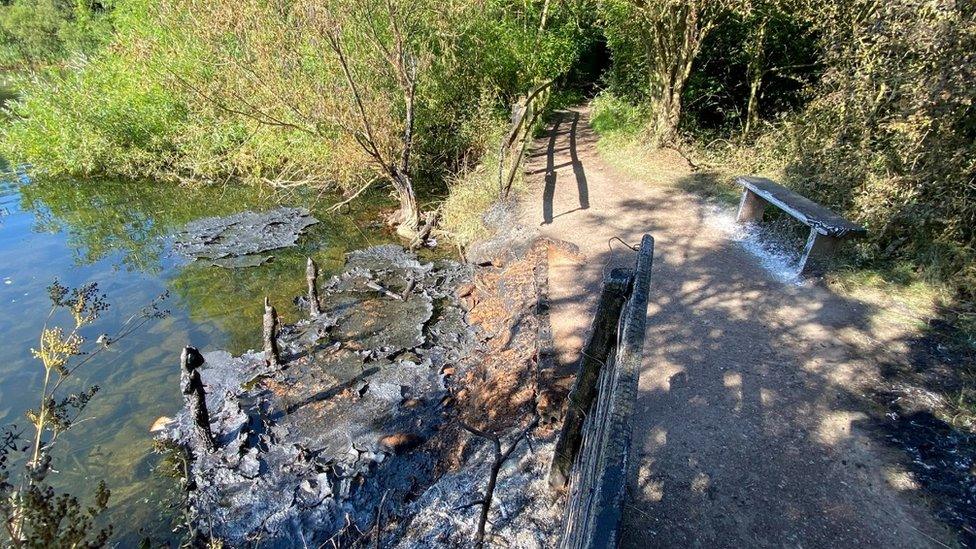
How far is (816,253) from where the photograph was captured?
6020 millimetres

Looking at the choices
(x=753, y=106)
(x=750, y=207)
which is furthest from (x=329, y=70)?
(x=753, y=106)

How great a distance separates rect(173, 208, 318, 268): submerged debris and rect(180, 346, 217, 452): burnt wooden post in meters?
4.66

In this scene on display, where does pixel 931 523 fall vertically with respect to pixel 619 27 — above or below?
below

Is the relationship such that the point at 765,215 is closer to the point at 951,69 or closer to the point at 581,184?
the point at 951,69

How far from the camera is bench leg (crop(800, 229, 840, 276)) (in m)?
5.93

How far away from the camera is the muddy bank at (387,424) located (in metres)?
4.11

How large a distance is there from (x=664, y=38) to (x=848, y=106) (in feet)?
14.6

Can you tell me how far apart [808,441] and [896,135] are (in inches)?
172

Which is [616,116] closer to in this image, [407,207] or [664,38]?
[664,38]

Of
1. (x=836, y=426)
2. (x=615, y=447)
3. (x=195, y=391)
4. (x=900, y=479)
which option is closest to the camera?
(x=615, y=447)

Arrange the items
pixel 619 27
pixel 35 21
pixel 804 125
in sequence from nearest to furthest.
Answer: pixel 804 125, pixel 619 27, pixel 35 21

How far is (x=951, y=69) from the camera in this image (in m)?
5.04

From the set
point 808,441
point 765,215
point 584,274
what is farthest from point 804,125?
point 808,441

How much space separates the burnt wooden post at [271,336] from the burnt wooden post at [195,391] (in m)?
1.22
